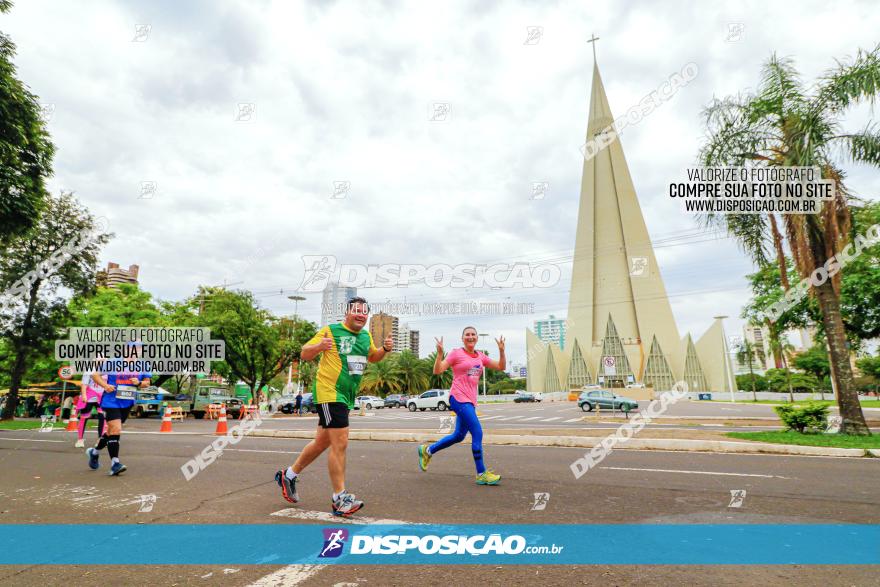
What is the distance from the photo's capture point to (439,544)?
11.2 feet

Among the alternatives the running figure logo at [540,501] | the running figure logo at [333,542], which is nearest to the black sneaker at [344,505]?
the running figure logo at [333,542]

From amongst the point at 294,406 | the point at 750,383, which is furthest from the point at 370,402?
the point at 750,383

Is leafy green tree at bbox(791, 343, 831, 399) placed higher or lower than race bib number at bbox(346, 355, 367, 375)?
lower

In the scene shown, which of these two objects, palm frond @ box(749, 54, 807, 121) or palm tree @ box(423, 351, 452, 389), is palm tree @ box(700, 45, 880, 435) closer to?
palm frond @ box(749, 54, 807, 121)

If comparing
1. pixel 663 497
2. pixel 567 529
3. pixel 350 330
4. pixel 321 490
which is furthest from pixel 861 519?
pixel 321 490

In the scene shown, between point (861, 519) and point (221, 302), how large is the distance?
3423 centimetres

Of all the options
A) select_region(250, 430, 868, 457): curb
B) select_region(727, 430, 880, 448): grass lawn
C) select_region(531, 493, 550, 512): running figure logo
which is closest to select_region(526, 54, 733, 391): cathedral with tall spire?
select_region(727, 430, 880, 448): grass lawn

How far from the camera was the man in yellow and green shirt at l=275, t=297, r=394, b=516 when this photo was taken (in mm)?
4109

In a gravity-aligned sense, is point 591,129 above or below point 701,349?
above

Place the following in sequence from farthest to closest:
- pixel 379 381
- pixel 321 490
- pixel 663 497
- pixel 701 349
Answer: pixel 701 349, pixel 379 381, pixel 321 490, pixel 663 497

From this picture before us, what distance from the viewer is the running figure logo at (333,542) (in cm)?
318

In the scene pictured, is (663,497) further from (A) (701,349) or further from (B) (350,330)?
(A) (701,349)

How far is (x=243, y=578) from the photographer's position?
2777mm

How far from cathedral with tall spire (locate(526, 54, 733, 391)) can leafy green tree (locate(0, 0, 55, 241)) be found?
227ft
